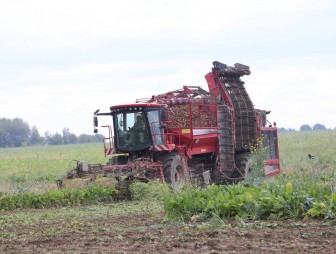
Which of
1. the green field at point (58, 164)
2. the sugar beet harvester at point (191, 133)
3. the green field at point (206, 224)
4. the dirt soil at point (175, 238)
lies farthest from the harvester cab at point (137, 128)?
the dirt soil at point (175, 238)

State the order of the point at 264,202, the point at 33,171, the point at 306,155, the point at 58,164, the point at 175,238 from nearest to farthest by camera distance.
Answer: the point at 175,238, the point at 264,202, the point at 306,155, the point at 33,171, the point at 58,164

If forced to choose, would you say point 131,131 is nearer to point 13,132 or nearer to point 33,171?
point 33,171

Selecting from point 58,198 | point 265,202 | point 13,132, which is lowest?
point 58,198

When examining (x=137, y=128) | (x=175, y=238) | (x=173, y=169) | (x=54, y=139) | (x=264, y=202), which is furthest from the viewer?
(x=54, y=139)

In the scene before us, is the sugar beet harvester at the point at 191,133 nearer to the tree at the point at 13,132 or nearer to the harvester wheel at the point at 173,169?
the harvester wheel at the point at 173,169

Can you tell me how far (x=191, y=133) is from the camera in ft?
66.4

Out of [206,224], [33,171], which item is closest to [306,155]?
[33,171]

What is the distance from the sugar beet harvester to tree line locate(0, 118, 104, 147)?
9473cm

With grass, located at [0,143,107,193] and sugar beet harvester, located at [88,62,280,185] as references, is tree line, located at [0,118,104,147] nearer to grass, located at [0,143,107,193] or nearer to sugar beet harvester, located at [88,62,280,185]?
grass, located at [0,143,107,193]

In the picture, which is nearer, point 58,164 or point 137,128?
point 137,128

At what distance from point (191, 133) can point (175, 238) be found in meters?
11.5

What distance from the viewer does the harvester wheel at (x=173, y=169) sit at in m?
18.7

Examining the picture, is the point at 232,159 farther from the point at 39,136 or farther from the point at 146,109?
the point at 39,136

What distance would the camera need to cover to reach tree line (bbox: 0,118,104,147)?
11688 centimetres
